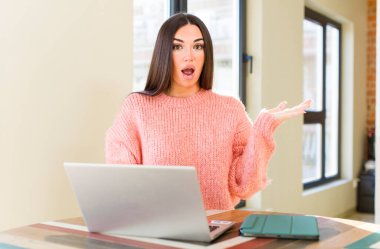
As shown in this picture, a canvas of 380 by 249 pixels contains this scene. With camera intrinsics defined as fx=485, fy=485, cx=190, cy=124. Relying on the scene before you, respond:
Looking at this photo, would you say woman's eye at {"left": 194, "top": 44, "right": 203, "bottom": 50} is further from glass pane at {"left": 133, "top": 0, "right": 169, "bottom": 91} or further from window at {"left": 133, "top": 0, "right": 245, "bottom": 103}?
window at {"left": 133, "top": 0, "right": 245, "bottom": 103}

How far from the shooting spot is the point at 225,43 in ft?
11.1

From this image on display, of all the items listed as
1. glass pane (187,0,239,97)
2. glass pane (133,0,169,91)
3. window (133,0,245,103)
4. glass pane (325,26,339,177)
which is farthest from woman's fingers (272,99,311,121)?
glass pane (325,26,339,177)

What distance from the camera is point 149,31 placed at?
2.56 meters

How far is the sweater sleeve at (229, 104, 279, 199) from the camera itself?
1663 millimetres

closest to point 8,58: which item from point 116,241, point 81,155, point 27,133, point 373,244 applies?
point 27,133

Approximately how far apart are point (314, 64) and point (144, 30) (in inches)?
104

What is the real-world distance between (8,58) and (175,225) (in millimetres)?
885

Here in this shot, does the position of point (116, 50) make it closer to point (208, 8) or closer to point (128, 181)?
point (128, 181)

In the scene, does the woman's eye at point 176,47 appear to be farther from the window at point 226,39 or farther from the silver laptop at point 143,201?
the window at point 226,39

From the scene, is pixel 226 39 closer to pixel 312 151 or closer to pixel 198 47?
pixel 198 47

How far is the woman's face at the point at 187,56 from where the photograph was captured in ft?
5.69

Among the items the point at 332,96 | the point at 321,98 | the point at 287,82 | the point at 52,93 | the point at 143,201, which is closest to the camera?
the point at 143,201

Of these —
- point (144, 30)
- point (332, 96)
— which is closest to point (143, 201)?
point (144, 30)

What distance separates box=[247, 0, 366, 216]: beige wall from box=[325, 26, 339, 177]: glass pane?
12 cm
